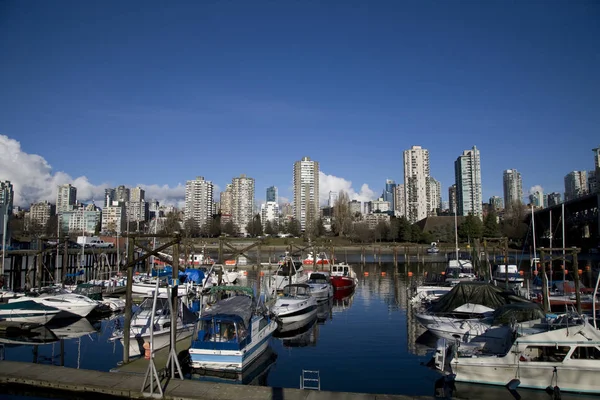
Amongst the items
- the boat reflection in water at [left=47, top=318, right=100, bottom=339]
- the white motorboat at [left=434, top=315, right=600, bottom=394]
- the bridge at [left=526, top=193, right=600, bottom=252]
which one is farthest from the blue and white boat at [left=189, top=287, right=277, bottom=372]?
the bridge at [left=526, top=193, right=600, bottom=252]

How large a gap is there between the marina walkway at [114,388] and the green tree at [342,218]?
512ft

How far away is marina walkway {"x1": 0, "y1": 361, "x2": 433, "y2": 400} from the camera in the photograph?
15.2 meters

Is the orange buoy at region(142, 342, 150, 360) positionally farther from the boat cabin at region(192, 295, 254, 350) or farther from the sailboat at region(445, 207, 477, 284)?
the sailboat at region(445, 207, 477, 284)

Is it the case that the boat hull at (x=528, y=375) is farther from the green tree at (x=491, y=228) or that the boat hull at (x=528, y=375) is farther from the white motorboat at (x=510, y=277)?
the green tree at (x=491, y=228)

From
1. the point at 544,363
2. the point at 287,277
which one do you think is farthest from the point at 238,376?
the point at 287,277

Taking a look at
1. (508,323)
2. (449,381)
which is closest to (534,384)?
(449,381)

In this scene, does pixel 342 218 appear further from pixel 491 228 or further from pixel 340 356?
pixel 340 356

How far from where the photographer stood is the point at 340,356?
81.6ft

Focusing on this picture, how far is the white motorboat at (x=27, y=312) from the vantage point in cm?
2958

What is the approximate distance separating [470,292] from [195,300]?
21124 millimetres

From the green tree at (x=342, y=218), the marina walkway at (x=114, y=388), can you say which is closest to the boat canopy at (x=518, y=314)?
the marina walkway at (x=114, y=388)

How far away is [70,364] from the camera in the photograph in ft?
74.3

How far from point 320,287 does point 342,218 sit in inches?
5290

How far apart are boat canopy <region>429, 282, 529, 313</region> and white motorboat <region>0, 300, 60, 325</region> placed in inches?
993
